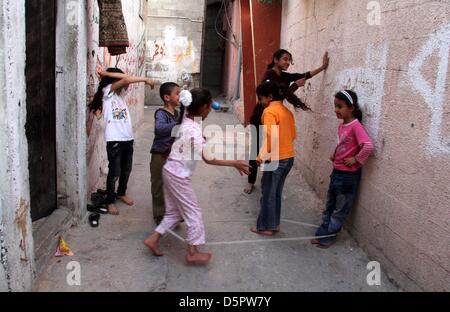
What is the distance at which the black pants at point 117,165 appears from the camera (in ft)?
13.3

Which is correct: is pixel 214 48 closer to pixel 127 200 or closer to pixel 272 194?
pixel 127 200

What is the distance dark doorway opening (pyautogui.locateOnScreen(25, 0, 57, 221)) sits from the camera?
3.13 meters

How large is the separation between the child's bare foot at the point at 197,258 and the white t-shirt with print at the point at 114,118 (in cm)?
147

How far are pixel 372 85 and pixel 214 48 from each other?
58.1ft

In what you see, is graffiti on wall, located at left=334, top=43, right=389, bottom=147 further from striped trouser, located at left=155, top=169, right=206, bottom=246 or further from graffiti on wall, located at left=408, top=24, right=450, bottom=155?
striped trouser, located at left=155, top=169, right=206, bottom=246

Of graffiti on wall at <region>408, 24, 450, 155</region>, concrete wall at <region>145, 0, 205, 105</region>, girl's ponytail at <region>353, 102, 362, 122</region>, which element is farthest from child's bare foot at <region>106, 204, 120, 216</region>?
concrete wall at <region>145, 0, 205, 105</region>

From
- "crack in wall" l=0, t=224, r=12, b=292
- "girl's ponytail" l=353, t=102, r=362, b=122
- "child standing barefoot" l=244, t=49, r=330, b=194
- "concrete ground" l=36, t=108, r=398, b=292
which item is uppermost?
"child standing barefoot" l=244, t=49, r=330, b=194

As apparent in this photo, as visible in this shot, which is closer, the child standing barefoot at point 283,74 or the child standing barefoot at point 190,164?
the child standing barefoot at point 190,164

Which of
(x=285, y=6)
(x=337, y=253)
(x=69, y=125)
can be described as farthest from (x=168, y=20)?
(x=337, y=253)

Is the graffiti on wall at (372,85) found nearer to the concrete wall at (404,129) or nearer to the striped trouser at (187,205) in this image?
the concrete wall at (404,129)

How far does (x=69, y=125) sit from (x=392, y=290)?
2980 millimetres

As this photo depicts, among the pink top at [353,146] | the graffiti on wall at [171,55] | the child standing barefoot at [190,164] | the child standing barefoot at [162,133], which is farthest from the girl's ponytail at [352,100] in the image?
the graffiti on wall at [171,55]

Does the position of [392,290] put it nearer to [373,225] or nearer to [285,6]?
[373,225]

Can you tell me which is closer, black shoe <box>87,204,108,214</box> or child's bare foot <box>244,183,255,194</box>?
black shoe <box>87,204,108,214</box>
